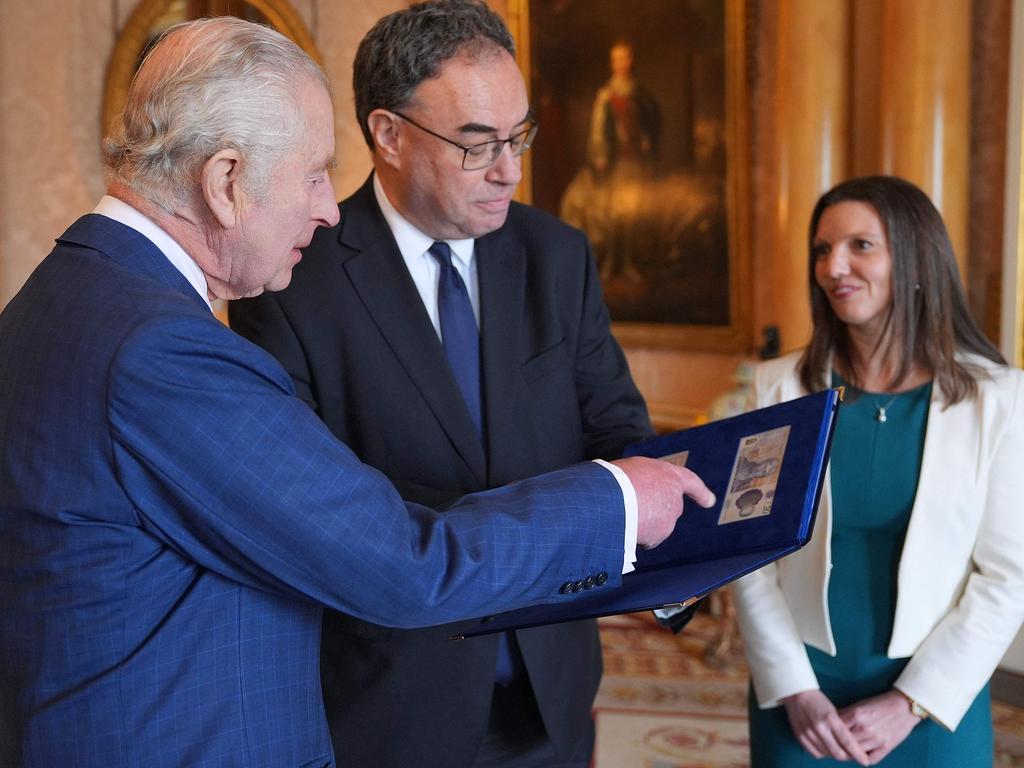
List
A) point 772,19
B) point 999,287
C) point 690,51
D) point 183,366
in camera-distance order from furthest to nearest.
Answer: point 690,51 < point 772,19 < point 999,287 < point 183,366

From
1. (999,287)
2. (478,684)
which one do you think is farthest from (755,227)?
(478,684)

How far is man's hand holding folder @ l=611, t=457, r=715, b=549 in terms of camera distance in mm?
1583

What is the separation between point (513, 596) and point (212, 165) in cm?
70

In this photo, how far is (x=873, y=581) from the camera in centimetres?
245

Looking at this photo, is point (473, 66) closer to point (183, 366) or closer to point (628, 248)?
point (183, 366)

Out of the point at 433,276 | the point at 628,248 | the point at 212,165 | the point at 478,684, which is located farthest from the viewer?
the point at 628,248

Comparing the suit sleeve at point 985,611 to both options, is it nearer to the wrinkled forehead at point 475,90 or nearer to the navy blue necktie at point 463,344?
the navy blue necktie at point 463,344

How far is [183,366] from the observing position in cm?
125

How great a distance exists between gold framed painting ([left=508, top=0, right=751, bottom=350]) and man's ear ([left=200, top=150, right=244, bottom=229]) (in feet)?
19.3

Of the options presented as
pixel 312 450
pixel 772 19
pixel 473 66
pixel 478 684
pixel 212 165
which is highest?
pixel 772 19

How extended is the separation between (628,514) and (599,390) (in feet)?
2.84

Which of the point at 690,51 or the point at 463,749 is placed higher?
the point at 690,51

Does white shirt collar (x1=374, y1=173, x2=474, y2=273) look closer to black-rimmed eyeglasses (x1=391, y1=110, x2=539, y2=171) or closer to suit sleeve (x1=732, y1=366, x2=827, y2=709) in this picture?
black-rimmed eyeglasses (x1=391, y1=110, x2=539, y2=171)

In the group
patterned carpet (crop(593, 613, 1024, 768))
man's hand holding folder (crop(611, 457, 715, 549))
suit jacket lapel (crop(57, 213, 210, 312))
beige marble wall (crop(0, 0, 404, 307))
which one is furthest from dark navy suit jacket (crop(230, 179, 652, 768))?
beige marble wall (crop(0, 0, 404, 307))
